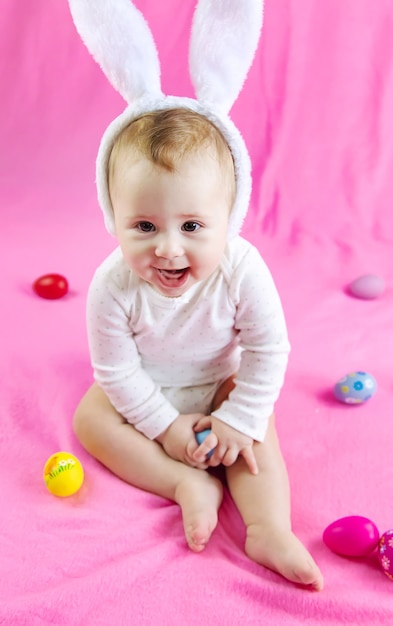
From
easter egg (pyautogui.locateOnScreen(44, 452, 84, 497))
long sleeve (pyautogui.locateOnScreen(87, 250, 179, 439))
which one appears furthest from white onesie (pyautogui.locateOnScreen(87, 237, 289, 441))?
easter egg (pyautogui.locateOnScreen(44, 452, 84, 497))

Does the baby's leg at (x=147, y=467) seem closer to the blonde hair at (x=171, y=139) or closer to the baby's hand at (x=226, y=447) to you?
the baby's hand at (x=226, y=447)

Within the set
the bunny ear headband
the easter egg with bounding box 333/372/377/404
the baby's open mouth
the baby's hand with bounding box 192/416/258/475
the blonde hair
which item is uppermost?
the bunny ear headband

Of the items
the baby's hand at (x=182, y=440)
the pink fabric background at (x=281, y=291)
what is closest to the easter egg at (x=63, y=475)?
the pink fabric background at (x=281, y=291)

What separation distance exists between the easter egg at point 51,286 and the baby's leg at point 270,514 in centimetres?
65

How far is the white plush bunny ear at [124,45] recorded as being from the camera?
3.51 feet

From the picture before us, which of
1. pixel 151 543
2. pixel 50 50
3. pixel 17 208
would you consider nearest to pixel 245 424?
pixel 151 543

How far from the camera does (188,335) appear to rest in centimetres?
120

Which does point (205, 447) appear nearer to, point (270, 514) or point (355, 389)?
point (270, 514)

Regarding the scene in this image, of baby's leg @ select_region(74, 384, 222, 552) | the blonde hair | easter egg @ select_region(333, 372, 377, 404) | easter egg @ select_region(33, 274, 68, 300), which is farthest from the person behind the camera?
easter egg @ select_region(33, 274, 68, 300)

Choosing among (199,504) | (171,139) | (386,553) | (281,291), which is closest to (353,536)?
(386,553)

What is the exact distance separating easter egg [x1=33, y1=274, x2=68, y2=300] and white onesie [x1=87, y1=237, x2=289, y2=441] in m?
0.51

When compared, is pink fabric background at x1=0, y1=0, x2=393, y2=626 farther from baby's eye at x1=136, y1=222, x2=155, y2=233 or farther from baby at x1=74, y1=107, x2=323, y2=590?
baby's eye at x1=136, y1=222, x2=155, y2=233

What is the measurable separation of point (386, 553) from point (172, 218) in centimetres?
51

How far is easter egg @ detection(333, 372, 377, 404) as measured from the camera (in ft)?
4.48
